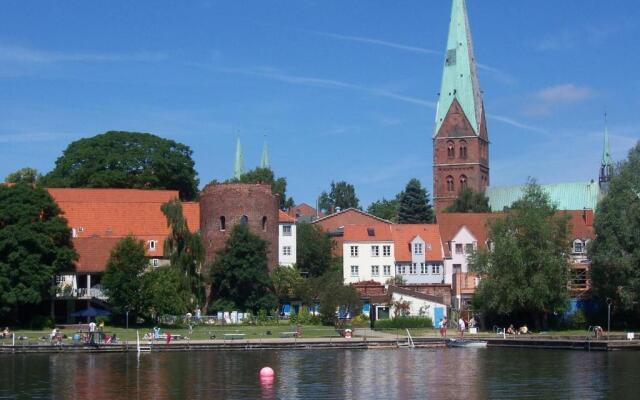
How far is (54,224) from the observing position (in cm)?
7406

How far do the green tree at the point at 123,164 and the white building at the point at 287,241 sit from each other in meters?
20.1

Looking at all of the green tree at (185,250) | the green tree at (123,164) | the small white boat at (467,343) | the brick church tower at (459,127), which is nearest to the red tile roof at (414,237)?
the green tree at (185,250)

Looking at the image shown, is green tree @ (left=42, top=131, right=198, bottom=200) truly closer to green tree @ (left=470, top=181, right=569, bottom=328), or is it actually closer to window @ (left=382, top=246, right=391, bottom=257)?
window @ (left=382, top=246, right=391, bottom=257)

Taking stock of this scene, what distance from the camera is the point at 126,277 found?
7294 centimetres

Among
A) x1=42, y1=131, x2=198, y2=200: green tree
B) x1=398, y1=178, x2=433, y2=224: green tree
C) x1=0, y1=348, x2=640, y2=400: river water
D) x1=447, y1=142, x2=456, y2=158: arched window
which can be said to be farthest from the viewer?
x1=447, y1=142, x2=456, y2=158: arched window

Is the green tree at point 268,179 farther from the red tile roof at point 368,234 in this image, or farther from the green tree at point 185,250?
the green tree at point 185,250

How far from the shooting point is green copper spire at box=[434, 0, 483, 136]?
495 ft

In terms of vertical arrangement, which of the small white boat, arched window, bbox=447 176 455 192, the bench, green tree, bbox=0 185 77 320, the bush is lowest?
the small white boat

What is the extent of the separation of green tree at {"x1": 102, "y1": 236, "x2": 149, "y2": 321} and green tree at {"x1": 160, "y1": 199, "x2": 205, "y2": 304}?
575 centimetres

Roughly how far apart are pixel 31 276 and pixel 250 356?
17892 millimetres

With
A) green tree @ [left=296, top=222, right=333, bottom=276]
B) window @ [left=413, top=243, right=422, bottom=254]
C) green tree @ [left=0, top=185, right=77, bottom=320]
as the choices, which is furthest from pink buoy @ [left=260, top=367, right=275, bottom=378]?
green tree @ [left=296, top=222, right=333, bottom=276]

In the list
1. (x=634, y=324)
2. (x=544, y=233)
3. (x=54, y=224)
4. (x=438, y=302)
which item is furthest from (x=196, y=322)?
(x=634, y=324)

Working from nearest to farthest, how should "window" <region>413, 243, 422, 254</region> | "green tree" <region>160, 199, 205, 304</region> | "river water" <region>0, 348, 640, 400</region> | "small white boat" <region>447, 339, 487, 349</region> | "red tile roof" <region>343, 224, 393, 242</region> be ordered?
"river water" <region>0, 348, 640, 400</region> < "small white boat" <region>447, 339, 487, 349</region> < "green tree" <region>160, 199, 205, 304</region> < "window" <region>413, 243, 422, 254</region> < "red tile roof" <region>343, 224, 393, 242</region>

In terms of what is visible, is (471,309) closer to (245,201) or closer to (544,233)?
(544,233)
